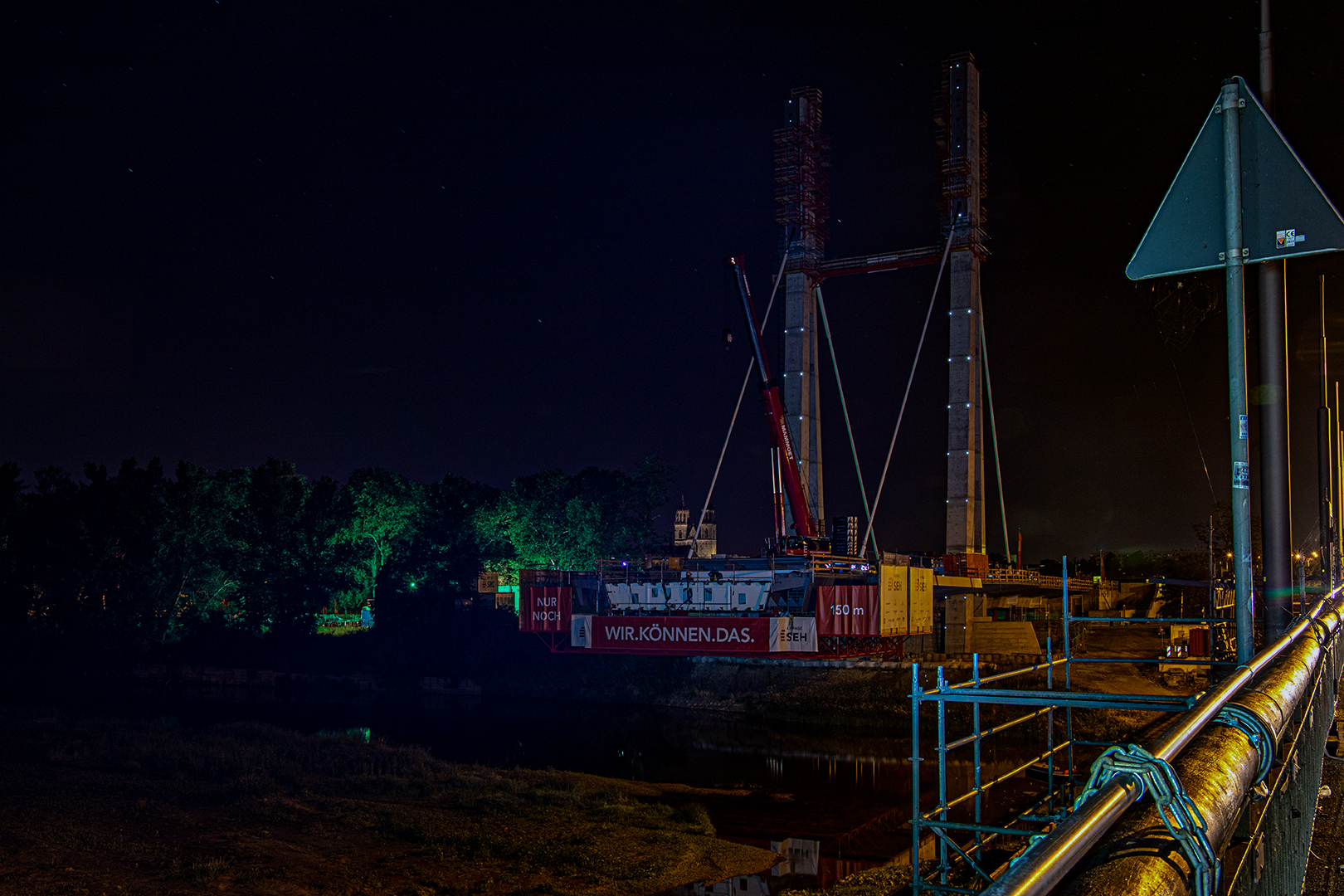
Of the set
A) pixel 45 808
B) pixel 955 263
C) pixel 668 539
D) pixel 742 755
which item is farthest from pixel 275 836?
pixel 668 539

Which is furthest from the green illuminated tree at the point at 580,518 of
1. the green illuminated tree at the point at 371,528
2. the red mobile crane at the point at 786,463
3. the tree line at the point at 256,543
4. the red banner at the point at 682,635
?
the red banner at the point at 682,635

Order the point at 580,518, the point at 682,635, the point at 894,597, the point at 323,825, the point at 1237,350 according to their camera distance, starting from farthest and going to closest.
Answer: the point at 580,518 < the point at 682,635 < the point at 894,597 < the point at 323,825 < the point at 1237,350

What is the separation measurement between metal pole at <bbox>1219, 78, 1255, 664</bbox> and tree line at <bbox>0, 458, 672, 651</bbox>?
68.7 metres

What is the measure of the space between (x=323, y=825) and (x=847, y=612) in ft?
71.3

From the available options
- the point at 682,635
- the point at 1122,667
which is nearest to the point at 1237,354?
the point at 682,635

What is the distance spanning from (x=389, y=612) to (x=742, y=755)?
1564 inches

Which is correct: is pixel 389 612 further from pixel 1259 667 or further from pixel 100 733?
pixel 1259 667

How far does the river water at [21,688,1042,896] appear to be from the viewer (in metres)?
26.6

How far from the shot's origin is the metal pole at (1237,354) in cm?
523

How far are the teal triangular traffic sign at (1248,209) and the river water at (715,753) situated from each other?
1967 centimetres

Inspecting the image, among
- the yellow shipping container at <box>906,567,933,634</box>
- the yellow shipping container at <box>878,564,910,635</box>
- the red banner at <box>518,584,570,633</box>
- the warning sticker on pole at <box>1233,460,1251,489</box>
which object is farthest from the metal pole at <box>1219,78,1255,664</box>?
the red banner at <box>518,584,570,633</box>

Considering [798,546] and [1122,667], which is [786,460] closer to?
[798,546]

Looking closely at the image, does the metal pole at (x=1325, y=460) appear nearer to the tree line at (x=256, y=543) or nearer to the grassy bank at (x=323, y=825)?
the grassy bank at (x=323, y=825)

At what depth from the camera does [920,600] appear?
4331cm
